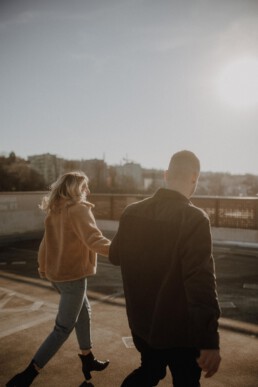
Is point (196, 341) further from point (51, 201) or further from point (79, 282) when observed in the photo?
point (51, 201)

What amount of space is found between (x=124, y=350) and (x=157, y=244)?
2.87m

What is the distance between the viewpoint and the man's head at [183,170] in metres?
2.23

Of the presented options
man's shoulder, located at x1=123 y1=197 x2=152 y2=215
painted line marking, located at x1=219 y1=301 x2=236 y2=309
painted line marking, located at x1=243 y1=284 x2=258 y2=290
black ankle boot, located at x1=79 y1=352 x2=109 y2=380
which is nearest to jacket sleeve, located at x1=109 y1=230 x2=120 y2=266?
man's shoulder, located at x1=123 y1=197 x2=152 y2=215

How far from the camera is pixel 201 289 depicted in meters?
1.97

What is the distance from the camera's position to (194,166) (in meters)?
2.25

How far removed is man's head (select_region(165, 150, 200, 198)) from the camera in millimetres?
2232

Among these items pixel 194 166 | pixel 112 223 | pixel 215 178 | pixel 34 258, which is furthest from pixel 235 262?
pixel 215 178

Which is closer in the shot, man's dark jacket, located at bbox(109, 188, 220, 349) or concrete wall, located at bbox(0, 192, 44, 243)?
man's dark jacket, located at bbox(109, 188, 220, 349)

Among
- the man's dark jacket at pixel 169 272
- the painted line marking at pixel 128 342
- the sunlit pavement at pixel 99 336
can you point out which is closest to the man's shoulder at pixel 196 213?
the man's dark jacket at pixel 169 272

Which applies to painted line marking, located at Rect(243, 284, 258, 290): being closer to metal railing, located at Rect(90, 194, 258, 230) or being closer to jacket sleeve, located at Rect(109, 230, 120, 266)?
jacket sleeve, located at Rect(109, 230, 120, 266)

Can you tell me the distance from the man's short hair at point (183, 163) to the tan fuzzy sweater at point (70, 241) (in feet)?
3.98

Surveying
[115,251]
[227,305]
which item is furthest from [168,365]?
[227,305]

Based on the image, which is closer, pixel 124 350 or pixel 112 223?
pixel 124 350

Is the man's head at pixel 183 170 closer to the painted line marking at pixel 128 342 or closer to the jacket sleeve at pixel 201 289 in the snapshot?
the jacket sleeve at pixel 201 289
